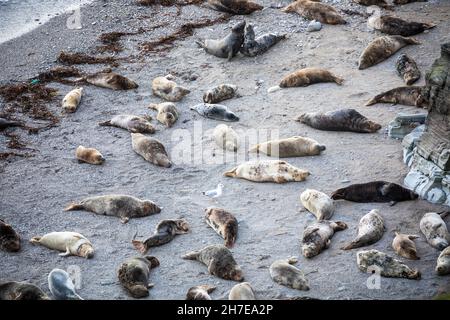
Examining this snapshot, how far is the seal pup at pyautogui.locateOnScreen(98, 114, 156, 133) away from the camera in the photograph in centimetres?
919

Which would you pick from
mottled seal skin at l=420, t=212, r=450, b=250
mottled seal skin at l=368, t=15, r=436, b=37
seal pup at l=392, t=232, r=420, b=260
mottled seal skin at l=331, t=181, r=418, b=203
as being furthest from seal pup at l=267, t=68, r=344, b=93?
seal pup at l=392, t=232, r=420, b=260

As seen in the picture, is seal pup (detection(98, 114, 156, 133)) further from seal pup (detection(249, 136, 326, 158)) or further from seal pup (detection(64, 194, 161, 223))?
seal pup (detection(64, 194, 161, 223))

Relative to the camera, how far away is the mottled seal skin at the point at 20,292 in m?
5.90

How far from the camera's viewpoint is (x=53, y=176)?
27.1 ft

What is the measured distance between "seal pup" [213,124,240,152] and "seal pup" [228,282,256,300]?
9.52 feet

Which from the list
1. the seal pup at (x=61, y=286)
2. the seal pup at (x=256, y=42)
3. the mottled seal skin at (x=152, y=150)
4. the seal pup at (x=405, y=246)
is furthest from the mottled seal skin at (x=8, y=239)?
the seal pup at (x=256, y=42)

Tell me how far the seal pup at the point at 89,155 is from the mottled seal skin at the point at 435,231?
380cm

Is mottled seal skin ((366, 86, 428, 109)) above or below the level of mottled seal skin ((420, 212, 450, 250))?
above

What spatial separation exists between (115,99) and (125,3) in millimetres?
3823

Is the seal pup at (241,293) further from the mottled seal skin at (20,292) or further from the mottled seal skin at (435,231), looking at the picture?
the mottled seal skin at (435,231)

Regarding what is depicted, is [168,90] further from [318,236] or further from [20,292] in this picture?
[20,292]

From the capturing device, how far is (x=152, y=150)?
8500 mm

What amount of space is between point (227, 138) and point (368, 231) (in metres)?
2.55
